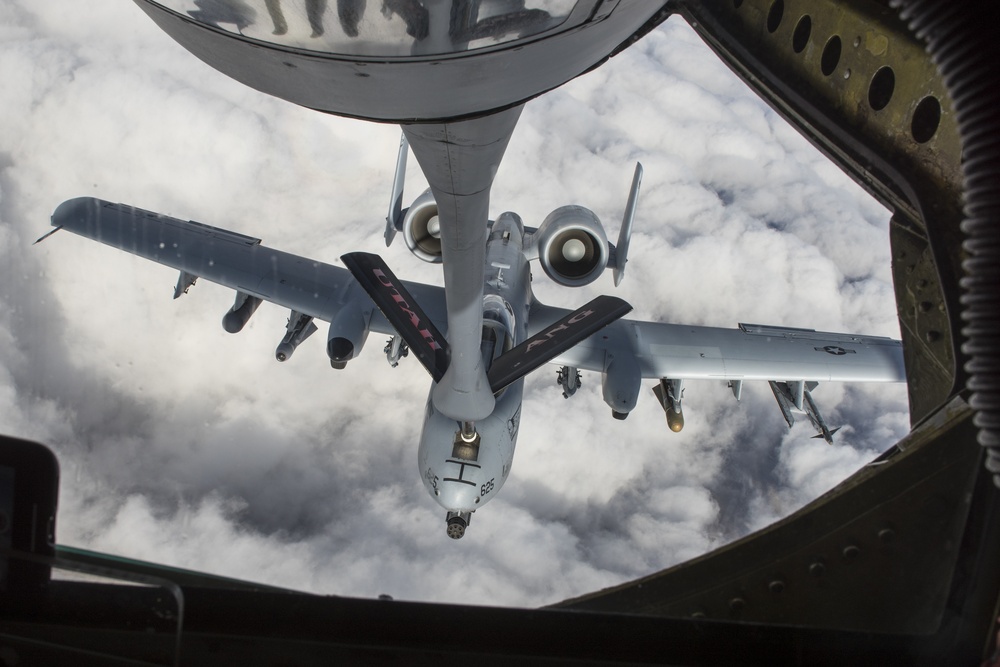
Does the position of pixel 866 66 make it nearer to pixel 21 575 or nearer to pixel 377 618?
pixel 377 618

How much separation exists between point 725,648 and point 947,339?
1.28 meters

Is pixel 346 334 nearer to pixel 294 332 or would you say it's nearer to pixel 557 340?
pixel 294 332

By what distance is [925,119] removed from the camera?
178cm

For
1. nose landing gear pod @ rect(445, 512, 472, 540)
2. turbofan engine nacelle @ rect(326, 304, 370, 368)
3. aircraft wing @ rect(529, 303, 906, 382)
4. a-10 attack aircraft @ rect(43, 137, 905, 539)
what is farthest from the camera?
aircraft wing @ rect(529, 303, 906, 382)

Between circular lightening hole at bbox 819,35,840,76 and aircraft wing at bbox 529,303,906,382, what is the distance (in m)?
6.99

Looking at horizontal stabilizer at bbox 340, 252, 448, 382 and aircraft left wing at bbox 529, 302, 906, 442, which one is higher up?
aircraft left wing at bbox 529, 302, 906, 442

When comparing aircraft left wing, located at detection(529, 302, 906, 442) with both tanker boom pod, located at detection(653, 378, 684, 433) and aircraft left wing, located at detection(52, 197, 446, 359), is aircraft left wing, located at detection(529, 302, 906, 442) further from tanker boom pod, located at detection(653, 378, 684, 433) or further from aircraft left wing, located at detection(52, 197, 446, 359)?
aircraft left wing, located at detection(52, 197, 446, 359)

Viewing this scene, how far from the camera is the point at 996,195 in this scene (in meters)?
0.84

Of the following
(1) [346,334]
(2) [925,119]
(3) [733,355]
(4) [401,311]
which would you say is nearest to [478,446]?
(4) [401,311]

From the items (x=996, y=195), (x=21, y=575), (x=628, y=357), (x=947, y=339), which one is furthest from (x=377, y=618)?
(x=628, y=357)

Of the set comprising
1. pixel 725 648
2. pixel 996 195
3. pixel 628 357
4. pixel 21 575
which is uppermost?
pixel 628 357

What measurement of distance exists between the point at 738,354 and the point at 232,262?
822 cm

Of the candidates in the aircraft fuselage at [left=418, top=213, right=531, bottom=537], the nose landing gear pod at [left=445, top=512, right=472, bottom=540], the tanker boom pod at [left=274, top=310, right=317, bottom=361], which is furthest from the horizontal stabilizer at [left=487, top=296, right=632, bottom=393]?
the tanker boom pod at [left=274, top=310, right=317, bottom=361]

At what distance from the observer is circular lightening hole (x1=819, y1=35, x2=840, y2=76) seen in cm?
215
